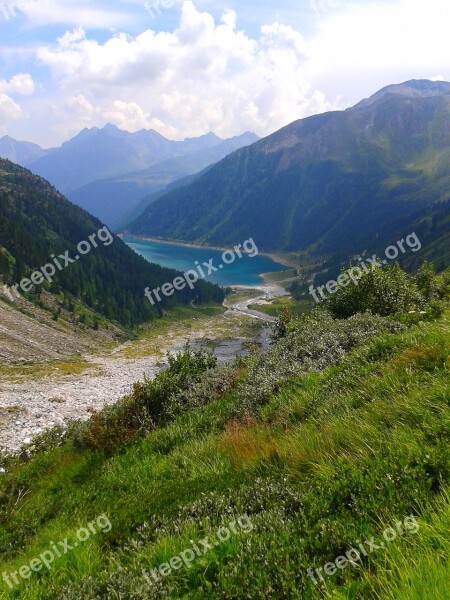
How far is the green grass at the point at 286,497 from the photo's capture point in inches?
145

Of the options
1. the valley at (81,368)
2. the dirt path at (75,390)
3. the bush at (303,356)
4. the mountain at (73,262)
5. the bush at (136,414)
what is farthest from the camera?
the mountain at (73,262)

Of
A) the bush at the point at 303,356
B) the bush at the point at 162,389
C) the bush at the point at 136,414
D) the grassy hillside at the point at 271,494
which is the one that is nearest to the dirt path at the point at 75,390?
the bush at the point at 162,389

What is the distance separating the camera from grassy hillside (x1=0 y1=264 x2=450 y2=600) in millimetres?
3686

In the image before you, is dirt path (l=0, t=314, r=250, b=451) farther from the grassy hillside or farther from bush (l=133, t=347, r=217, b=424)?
the grassy hillside

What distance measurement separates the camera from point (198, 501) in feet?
18.9

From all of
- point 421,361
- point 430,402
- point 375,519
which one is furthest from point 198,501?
point 421,361

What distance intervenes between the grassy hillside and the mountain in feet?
317

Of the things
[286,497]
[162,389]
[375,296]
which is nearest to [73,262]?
[375,296]

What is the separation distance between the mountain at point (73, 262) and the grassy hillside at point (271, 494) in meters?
96.7

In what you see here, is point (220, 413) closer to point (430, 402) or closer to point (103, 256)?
point (430, 402)

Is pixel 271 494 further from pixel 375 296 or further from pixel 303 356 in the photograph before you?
pixel 375 296

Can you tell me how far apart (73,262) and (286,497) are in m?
146

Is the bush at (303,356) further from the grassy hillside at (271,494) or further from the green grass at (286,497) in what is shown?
the green grass at (286,497)

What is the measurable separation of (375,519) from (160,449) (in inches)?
261
